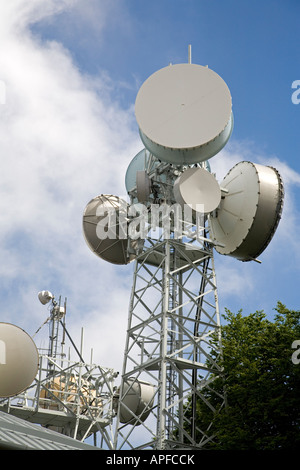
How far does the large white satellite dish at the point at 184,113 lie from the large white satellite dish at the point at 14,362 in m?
11.6

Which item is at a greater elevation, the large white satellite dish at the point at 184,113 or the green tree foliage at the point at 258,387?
the large white satellite dish at the point at 184,113

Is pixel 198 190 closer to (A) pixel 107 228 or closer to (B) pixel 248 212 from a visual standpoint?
(B) pixel 248 212

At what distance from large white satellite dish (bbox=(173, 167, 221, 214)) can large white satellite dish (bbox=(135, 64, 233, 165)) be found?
0.98 m

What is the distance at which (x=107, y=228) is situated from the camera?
38.1 metres

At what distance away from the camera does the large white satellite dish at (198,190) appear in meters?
33.5

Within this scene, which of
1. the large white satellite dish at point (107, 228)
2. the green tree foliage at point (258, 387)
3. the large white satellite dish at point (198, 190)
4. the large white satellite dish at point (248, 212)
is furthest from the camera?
the large white satellite dish at point (107, 228)

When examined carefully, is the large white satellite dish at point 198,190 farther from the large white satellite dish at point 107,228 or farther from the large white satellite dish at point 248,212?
the large white satellite dish at point 107,228

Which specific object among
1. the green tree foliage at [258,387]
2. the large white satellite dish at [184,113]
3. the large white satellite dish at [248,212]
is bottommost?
the green tree foliage at [258,387]

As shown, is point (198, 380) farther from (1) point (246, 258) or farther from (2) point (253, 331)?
(1) point (246, 258)

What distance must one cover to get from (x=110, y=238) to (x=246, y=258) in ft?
26.1

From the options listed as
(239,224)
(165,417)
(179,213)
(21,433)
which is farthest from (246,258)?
(21,433)

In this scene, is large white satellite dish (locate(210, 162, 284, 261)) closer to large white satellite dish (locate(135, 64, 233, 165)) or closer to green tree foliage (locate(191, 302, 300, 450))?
large white satellite dish (locate(135, 64, 233, 165))

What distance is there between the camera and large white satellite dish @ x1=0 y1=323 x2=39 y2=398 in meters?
29.1

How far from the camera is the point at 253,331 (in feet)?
109
